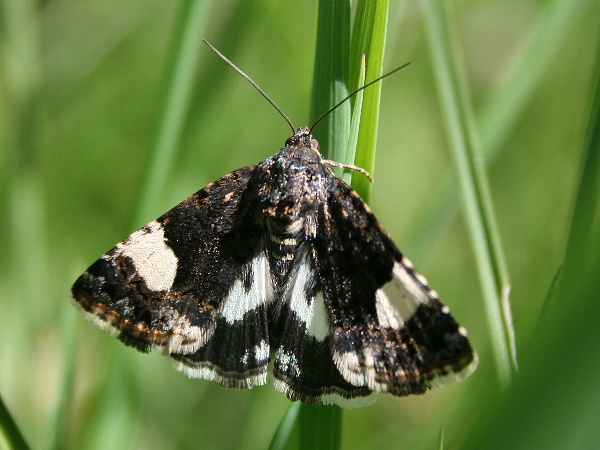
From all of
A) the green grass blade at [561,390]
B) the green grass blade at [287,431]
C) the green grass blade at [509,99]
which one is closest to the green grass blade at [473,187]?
the green grass blade at [509,99]

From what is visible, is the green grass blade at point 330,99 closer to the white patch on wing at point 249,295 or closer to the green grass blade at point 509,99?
the white patch on wing at point 249,295

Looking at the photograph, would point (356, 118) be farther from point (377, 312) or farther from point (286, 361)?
point (286, 361)

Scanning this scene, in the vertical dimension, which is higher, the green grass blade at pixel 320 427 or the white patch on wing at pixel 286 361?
the white patch on wing at pixel 286 361

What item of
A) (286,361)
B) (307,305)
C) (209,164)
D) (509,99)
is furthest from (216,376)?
(509,99)

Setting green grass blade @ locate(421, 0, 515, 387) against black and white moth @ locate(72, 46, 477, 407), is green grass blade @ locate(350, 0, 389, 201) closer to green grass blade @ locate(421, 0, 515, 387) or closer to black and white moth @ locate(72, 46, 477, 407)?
black and white moth @ locate(72, 46, 477, 407)

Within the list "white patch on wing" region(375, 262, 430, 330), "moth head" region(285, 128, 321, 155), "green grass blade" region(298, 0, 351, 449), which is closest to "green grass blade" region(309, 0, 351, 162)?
"green grass blade" region(298, 0, 351, 449)

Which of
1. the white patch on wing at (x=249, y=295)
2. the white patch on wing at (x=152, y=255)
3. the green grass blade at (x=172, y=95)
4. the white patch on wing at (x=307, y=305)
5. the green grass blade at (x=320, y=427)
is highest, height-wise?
the green grass blade at (x=172, y=95)
